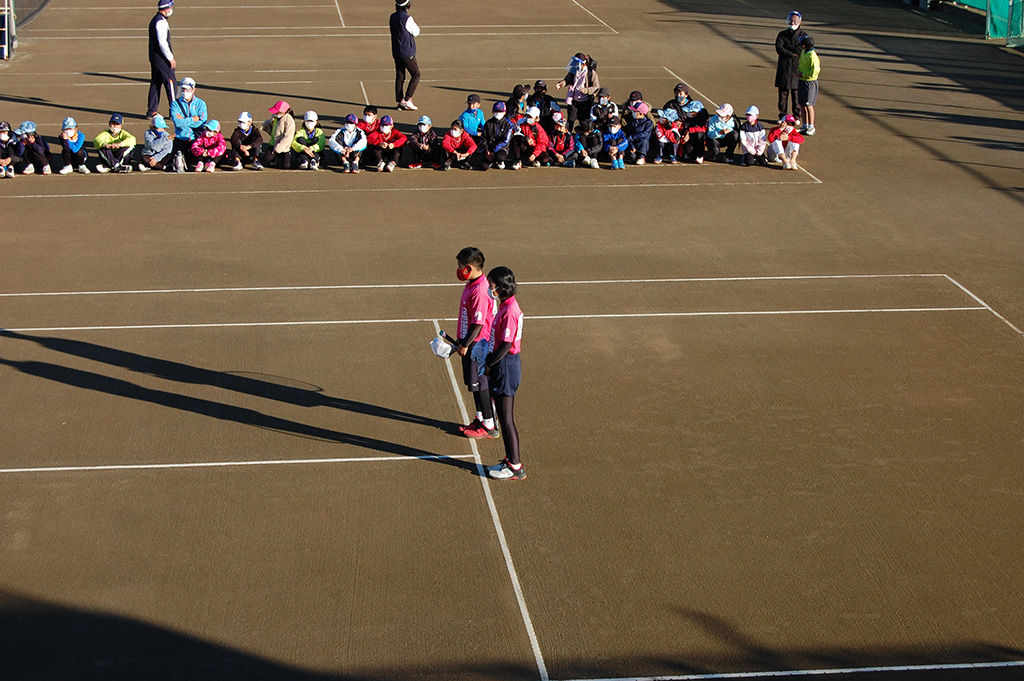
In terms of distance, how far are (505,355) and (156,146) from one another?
35.1 feet

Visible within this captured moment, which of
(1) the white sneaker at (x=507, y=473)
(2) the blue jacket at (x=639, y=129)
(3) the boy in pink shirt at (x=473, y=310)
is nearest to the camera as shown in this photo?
(3) the boy in pink shirt at (x=473, y=310)

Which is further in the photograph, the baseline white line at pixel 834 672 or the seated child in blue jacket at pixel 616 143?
the seated child in blue jacket at pixel 616 143

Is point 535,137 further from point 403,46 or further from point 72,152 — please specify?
point 72,152

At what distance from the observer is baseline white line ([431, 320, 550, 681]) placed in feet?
23.4

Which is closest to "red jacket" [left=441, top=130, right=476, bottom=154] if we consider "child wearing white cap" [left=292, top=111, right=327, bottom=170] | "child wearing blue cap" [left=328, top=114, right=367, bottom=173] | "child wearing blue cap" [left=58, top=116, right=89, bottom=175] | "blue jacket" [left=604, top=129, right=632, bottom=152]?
"child wearing blue cap" [left=328, top=114, right=367, bottom=173]

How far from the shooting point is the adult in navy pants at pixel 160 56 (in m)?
19.1

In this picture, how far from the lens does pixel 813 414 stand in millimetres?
10234

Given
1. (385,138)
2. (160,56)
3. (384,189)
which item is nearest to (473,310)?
(384,189)

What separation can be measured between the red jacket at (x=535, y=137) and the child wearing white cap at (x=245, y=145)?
433 cm

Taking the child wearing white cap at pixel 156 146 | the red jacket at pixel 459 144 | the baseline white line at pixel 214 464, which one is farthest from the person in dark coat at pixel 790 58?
the baseline white line at pixel 214 464

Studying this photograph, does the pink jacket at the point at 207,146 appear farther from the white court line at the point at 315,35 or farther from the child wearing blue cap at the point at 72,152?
the white court line at the point at 315,35

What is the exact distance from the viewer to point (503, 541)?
8281mm

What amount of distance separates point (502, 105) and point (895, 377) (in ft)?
29.9

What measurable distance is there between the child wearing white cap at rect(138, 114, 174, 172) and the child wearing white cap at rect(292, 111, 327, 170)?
199 centimetres
